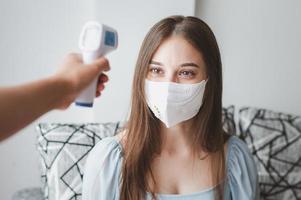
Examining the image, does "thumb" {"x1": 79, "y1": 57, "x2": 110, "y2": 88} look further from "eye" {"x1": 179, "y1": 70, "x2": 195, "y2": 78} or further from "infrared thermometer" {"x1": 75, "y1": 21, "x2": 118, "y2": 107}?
"eye" {"x1": 179, "y1": 70, "x2": 195, "y2": 78}

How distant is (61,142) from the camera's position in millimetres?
1439

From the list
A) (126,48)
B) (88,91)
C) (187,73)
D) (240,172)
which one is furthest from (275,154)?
(88,91)

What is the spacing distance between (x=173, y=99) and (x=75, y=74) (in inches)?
16.8

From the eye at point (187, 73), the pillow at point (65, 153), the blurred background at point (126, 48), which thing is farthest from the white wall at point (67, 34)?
→ the eye at point (187, 73)

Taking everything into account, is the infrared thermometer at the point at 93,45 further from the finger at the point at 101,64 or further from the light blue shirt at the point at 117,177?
the light blue shirt at the point at 117,177

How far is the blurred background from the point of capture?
1560 millimetres

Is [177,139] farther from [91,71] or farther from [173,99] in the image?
[91,71]

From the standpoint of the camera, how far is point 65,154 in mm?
1419

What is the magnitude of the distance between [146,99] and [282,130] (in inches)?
29.0

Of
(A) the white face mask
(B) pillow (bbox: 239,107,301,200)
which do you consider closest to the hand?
(A) the white face mask

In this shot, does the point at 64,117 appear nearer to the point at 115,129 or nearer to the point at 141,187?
the point at 115,129

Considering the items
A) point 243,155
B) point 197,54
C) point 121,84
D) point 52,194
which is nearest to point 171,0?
point 121,84

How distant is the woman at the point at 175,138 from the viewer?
1.08 meters

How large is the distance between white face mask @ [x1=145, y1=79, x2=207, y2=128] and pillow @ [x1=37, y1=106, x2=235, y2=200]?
0.44 meters
